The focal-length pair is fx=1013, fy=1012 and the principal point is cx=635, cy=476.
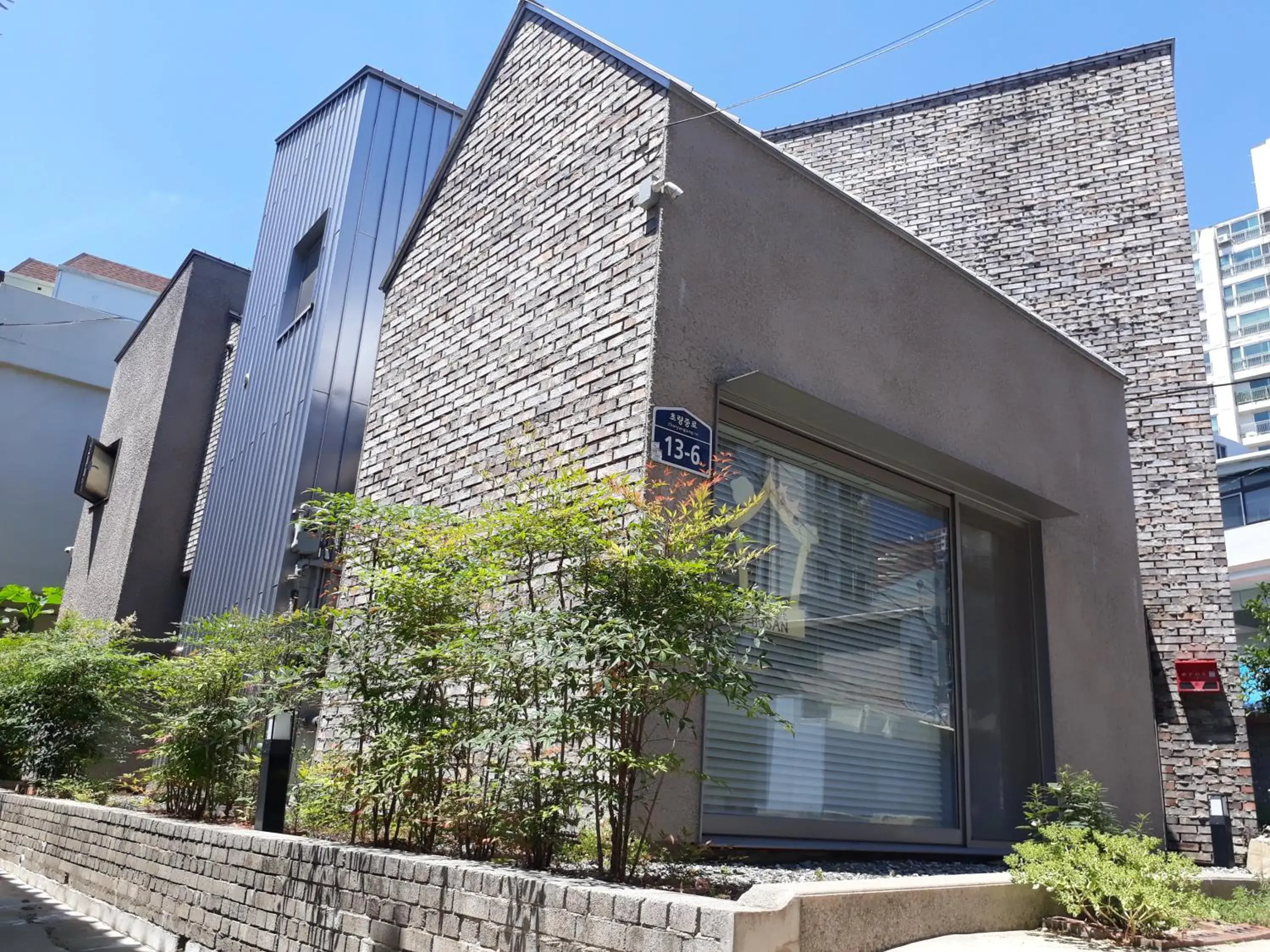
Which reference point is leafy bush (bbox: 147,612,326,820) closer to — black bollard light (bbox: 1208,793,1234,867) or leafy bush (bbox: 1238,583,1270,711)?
black bollard light (bbox: 1208,793,1234,867)

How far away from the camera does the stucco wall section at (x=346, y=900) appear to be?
10.2ft

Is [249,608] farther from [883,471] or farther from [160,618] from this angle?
[883,471]

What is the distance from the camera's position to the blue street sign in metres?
5.16

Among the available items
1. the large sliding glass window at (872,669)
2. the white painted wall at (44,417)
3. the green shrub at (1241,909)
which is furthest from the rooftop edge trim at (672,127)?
the white painted wall at (44,417)

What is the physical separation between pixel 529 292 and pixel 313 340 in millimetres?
4724

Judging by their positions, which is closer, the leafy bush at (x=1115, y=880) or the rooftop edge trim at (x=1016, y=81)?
the leafy bush at (x=1115, y=880)

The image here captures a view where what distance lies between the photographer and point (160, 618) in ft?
42.7

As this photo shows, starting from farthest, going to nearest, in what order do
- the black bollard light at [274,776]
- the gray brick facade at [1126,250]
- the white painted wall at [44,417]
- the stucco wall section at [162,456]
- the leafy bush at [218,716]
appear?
the white painted wall at [44,417] < the stucco wall section at [162,456] < the gray brick facade at [1126,250] < the leafy bush at [218,716] < the black bollard light at [274,776]

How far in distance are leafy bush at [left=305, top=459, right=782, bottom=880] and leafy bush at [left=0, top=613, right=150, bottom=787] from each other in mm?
5401

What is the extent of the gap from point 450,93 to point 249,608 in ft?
21.2

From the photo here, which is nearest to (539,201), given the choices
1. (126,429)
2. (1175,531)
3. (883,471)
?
(883,471)

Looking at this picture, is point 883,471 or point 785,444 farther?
point 883,471

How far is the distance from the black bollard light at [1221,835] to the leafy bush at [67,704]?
955 cm

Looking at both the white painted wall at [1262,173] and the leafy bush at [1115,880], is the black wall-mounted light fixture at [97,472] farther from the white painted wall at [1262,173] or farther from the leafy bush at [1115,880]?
the white painted wall at [1262,173]
